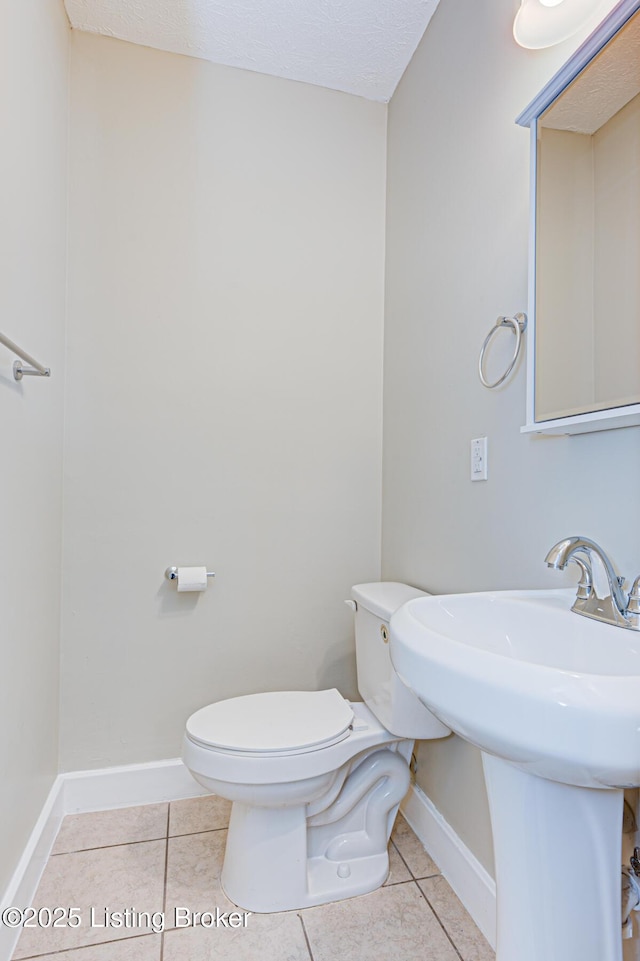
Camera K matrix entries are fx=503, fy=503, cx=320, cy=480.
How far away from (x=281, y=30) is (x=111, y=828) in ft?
8.48

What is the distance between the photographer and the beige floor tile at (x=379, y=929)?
1132 millimetres

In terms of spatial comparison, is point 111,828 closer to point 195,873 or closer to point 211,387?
point 195,873

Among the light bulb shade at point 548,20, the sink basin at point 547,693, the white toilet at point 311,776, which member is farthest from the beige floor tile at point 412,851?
the light bulb shade at point 548,20

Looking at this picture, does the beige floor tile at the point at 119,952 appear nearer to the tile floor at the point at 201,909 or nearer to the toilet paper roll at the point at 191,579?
the tile floor at the point at 201,909

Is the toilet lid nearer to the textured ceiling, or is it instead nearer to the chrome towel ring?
the chrome towel ring

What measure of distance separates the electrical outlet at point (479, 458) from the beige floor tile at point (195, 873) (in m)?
1.25

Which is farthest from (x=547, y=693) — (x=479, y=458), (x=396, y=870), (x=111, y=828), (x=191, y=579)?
(x=111, y=828)

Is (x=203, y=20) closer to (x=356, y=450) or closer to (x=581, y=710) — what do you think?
(x=356, y=450)

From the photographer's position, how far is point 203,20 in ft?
5.24

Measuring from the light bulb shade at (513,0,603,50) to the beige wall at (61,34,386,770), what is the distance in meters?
0.89

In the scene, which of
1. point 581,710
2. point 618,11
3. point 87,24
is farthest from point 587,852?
point 87,24

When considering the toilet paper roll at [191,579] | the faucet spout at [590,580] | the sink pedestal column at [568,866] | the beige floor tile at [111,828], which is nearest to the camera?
the sink pedestal column at [568,866]

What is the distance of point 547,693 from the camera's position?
1.77ft

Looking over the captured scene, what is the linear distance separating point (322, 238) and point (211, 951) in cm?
212
